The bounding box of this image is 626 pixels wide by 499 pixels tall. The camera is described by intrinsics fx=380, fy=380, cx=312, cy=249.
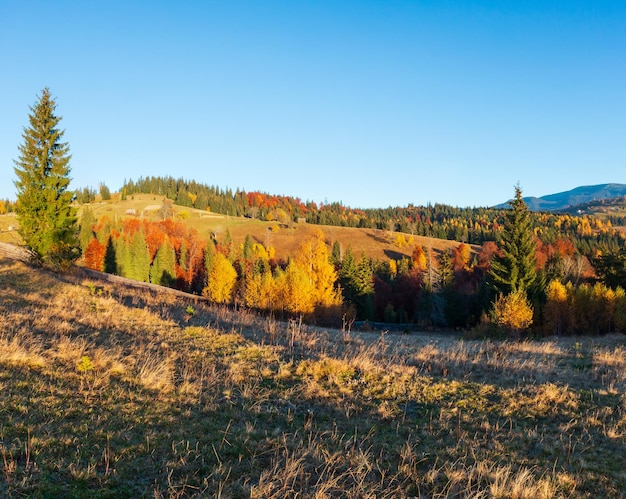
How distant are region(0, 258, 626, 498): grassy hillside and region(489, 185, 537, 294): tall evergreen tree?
115ft

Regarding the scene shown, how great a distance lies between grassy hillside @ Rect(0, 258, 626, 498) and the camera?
4461 millimetres

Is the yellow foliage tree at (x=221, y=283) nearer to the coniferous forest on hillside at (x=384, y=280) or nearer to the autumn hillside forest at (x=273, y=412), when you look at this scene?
the coniferous forest on hillside at (x=384, y=280)

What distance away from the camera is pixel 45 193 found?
88.5 ft

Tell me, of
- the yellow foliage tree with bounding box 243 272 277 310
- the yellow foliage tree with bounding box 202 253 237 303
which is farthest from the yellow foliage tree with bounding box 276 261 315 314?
the yellow foliage tree with bounding box 202 253 237 303

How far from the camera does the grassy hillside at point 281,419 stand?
14.6 feet

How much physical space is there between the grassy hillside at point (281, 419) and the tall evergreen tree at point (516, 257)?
3498 centimetres

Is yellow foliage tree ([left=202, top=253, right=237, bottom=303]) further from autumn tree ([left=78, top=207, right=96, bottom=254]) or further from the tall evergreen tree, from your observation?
autumn tree ([left=78, top=207, right=96, bottom=254])

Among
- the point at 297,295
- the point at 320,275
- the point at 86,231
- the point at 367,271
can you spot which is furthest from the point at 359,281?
the point at 86,231

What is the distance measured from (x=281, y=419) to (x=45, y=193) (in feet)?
93.5

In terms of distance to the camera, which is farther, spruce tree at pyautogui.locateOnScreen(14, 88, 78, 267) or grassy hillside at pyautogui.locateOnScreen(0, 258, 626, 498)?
spruce tree at pyautogui.locateOnScreen(14, 88, 78, 267)

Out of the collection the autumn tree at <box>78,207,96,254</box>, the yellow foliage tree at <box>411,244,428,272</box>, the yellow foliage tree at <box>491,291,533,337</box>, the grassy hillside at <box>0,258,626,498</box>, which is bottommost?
the yellow foliage tree at <box>491,291,533,337</box>

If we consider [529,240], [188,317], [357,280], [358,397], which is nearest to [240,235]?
[357,280]

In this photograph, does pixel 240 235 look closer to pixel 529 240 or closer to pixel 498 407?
pixel 529 240

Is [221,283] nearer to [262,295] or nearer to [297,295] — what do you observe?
[262,295]
